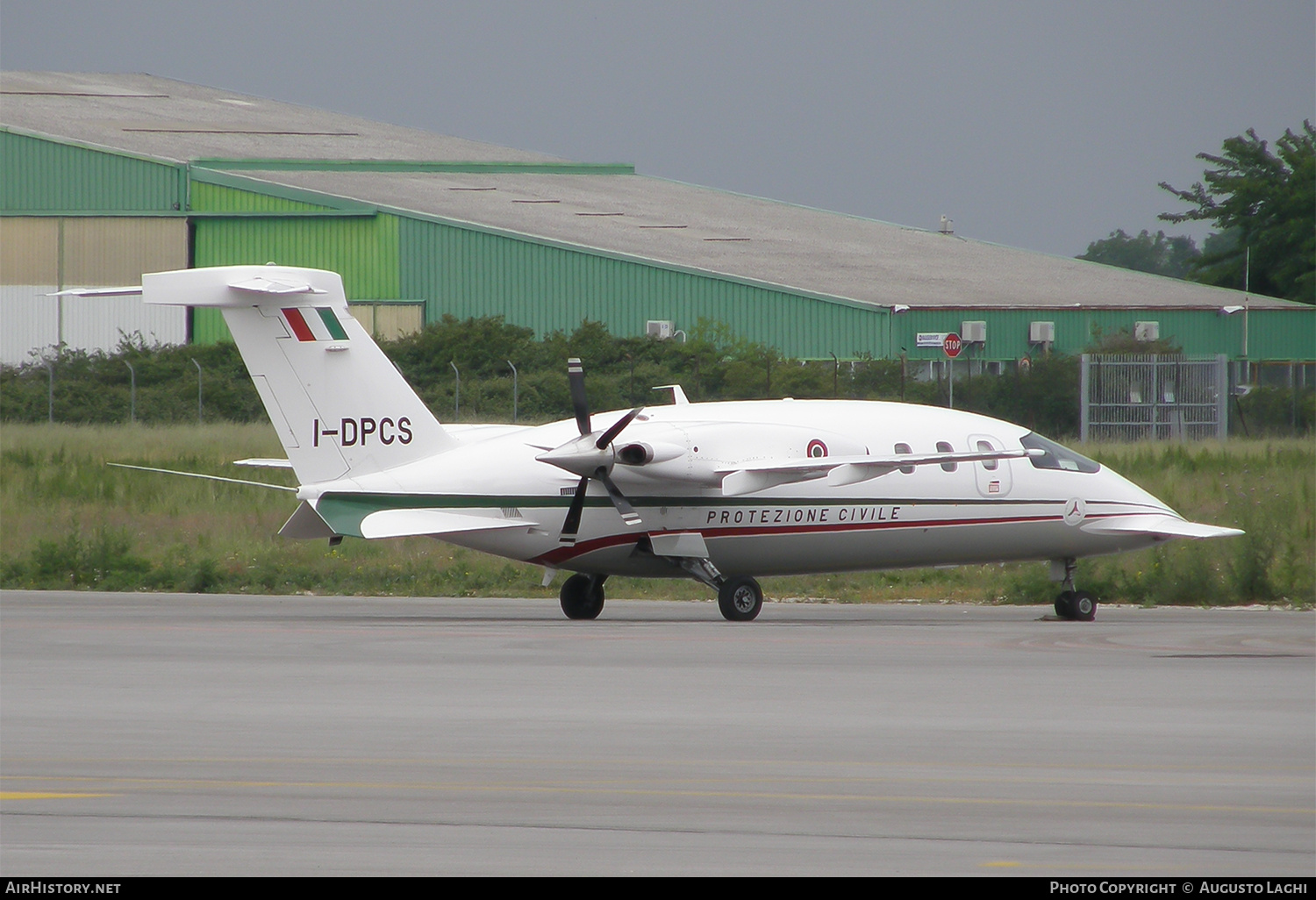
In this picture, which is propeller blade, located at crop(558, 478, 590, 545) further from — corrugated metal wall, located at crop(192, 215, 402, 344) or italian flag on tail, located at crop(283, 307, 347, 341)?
corrugated metal wall, located at crop(192, 215, 402, 344)

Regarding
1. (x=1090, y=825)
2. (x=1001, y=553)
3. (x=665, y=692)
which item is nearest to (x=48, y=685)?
(x=665, y=692)

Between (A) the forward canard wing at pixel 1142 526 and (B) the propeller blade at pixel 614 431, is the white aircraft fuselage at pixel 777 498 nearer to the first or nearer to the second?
(A) the forward canard wing at pixel 1142 526

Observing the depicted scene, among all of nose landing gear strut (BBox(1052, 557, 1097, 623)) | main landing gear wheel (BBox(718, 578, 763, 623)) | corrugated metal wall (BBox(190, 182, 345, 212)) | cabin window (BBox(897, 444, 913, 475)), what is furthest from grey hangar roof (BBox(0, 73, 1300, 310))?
main landing gear wheel (BBox(718, 578, 763, 623))

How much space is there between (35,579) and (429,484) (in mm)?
9876

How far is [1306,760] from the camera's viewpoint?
11.5 m

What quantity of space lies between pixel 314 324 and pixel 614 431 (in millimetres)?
3922

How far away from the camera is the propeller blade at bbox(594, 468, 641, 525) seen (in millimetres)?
22203

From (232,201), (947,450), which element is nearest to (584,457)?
(947,450)

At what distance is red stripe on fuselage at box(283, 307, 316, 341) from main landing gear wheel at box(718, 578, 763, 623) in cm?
578

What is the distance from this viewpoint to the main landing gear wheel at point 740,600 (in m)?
22.7

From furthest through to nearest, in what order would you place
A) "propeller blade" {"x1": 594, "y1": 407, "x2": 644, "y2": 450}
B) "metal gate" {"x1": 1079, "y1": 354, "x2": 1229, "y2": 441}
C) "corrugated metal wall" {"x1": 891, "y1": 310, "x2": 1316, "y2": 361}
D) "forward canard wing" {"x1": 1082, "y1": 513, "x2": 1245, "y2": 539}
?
"corrugated metal wall" {"x1": 891, "y1": 310, "x2": 1316, "y2": 361}, "metal gate" {"x1": 1079, "y1": 354, "x2": 1229, "y2": 441}, "forward canard wing" {"x1": 1082, "y1": 513, "x2": 1245, "y2": 539}, "propeller blade" {"x1": 594, "y1": 407, "x2": 644, "y2": 450}

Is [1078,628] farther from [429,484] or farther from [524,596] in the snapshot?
[524,596]

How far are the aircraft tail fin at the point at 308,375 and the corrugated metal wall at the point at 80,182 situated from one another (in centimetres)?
3667

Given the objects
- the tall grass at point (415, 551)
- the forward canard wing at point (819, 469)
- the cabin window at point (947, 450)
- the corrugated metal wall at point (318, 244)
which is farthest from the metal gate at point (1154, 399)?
the corrugated metal wall at point (318, 244)
